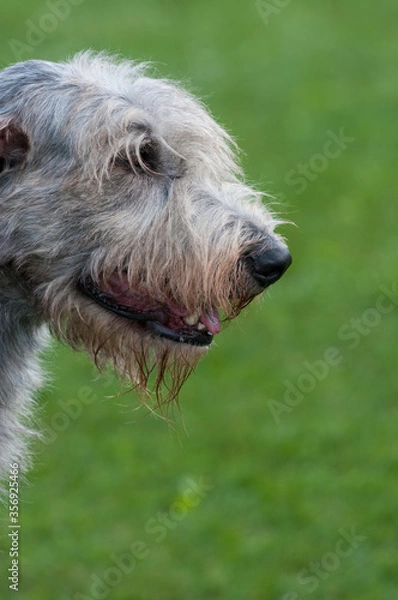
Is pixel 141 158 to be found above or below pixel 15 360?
above

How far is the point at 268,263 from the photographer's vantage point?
5.36 m

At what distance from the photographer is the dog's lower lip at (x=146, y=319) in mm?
5613

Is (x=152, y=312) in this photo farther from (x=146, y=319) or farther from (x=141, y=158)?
(x=141, y=158)

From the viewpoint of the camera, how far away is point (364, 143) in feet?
52.5

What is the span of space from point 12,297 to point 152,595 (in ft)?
9.94

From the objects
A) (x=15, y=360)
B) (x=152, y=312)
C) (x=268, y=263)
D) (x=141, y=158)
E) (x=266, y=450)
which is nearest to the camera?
(x=268, y=263)

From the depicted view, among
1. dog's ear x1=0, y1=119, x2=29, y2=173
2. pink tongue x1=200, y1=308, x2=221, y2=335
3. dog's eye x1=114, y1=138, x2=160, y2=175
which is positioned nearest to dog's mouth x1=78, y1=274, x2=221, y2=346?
pink tongue x1=200, y1=308, x2=221, y2=335

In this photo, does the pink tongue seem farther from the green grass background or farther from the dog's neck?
the green grass background

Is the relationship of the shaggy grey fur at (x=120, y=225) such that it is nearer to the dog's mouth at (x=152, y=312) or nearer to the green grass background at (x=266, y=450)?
the dog's mouth at (x=152, y=312)

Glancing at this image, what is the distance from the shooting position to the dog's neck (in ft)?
18.7

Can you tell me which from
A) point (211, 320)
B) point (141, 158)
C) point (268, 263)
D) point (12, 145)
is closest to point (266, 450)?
point (211, 320)

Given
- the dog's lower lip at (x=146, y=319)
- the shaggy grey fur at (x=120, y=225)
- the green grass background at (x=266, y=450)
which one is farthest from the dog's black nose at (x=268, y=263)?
the green grass background at (x=266, y=450)

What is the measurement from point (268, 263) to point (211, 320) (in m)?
0.51

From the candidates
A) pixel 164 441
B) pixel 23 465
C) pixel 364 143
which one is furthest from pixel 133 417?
pixel 364 143
